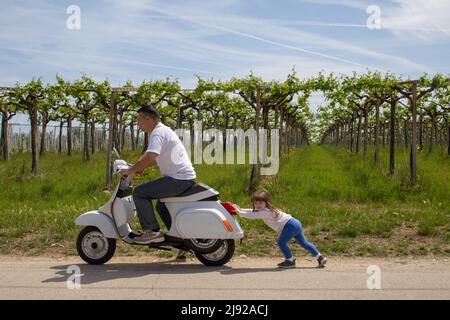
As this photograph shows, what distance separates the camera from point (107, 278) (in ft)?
18.4

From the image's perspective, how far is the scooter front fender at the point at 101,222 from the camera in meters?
6.34

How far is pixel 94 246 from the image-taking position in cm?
648

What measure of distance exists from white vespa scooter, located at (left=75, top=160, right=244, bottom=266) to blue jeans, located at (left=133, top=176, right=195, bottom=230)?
117mm

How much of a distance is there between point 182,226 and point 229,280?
98 cm

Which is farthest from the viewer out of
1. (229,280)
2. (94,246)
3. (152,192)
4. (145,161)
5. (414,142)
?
(414,142)

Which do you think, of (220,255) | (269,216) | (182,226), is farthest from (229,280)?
(269,216)

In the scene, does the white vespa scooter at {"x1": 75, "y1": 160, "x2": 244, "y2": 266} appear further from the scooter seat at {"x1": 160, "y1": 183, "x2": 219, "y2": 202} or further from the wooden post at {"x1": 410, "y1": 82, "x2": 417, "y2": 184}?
the wooden post at {"x1": 410, "y1": 82, "x2": 417, "y2": 184}

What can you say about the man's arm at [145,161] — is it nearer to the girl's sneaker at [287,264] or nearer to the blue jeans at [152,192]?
the blue jeans at [152,192]

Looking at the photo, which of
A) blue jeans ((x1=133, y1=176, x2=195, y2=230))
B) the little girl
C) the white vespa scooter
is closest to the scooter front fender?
the white vespa scooter

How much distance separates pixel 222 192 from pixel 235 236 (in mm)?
6776

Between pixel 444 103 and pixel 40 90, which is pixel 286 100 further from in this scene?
pixel 444 103

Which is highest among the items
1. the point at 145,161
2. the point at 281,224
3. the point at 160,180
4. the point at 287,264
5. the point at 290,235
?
the point at 145,161

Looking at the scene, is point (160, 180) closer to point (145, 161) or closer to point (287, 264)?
point (145, 161)
